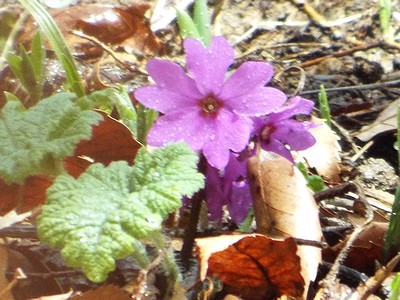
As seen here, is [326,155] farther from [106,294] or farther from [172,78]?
[106,294]

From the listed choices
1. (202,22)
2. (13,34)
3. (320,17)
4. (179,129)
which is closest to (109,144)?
(179,129)

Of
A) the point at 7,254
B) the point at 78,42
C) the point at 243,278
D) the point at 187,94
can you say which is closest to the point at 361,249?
the point at 243,278

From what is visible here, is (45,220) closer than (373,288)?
Yes

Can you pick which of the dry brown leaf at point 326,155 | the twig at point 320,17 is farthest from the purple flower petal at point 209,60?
the twig at point 320,17

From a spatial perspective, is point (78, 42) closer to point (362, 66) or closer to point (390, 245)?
point (362, 66)

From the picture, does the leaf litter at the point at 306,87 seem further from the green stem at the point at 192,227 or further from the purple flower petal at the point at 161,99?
the purple flower petal at the point at 161,99

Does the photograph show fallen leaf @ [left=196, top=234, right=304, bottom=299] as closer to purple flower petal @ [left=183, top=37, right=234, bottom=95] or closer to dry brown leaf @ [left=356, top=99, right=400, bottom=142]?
purple flower petal @ [left=183, top=37, right=234, bottom=95]

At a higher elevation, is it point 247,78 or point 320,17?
point 247,78
